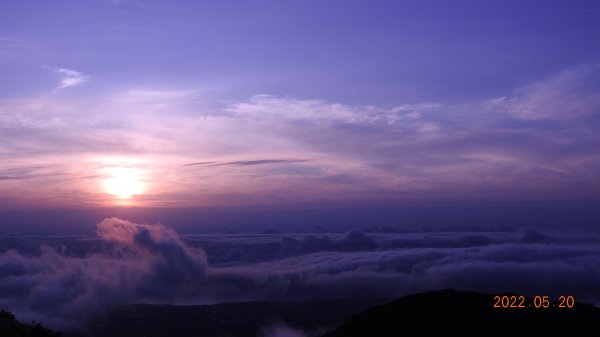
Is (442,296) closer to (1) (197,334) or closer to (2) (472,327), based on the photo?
(2) (472,327)

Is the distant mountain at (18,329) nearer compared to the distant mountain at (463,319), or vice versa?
the distant mountain at (18,329)

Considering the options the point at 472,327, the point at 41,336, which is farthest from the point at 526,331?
the point at 41,336

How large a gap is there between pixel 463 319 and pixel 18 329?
31.7 metres

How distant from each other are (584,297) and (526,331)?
180983mm

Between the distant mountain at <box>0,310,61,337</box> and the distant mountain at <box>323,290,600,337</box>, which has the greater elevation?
the distant mountain at <box>0,310,61,337</box>

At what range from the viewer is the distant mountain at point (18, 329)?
93.3ft

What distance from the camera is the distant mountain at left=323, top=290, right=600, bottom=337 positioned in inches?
1458

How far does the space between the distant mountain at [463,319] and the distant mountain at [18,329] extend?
2216cm

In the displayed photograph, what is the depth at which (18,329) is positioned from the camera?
29.9m

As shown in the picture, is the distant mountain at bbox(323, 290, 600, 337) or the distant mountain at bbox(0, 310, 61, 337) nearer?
the distant mountain at bbox(0, 310, 61, 337)

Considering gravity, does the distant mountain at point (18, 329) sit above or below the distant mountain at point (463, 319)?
above

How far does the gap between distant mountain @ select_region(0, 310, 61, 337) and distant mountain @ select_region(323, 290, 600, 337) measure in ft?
72.7

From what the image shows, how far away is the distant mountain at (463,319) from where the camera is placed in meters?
37.0

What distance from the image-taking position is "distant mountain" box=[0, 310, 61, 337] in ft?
93.3
